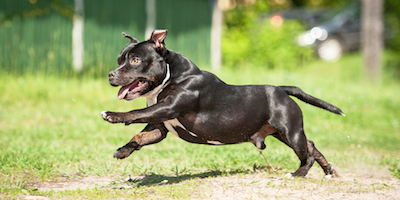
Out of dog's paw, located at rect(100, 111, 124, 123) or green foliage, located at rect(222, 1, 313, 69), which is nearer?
dog's paw, located at rect(100, 111, 124, 123)

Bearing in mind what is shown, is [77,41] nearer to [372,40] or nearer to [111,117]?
[111,117]

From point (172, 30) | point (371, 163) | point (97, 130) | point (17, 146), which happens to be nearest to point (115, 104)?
point (97, 130)

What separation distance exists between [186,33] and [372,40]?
236 inches

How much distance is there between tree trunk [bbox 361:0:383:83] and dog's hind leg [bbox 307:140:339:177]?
10.8 meters

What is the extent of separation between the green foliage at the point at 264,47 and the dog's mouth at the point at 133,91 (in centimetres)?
1147

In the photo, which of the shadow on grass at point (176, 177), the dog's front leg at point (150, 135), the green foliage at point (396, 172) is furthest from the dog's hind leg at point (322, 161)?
the dog's front leg at point (150, 135)

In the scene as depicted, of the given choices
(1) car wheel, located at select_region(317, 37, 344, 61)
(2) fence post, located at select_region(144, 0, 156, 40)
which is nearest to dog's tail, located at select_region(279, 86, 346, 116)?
(2) fence post, located at select_region(144, 0, 156, 40)

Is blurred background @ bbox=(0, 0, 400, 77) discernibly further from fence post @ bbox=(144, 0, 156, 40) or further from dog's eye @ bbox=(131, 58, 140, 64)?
dog's eye @ bbox=(131, 58, 140, 64)

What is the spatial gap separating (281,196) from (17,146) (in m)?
4.27

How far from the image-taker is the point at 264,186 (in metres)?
4.95

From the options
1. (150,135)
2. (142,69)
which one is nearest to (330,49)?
(150,135)

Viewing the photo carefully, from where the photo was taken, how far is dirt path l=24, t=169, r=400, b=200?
4.68 m

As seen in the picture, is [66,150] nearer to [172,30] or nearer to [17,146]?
[17,146]

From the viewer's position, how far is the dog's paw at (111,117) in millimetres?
4258
